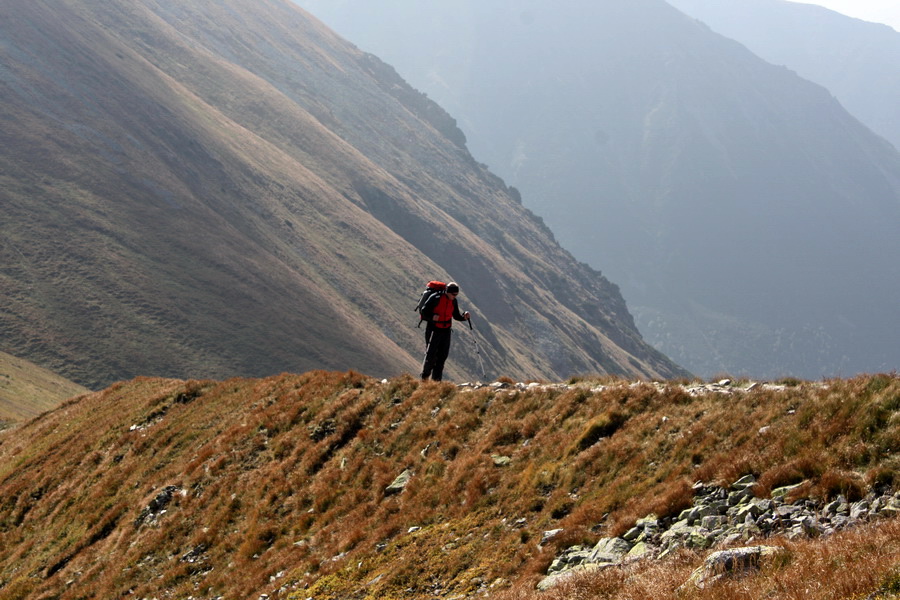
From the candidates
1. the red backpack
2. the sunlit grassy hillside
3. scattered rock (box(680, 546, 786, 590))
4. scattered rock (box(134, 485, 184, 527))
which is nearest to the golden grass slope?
the sunlit grassy hillside

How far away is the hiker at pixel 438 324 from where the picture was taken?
19750 millimetres

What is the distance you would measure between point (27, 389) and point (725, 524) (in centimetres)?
8325

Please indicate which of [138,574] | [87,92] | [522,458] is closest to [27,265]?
[87,92]

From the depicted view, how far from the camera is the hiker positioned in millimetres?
19750

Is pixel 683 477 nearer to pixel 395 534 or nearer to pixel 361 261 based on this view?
pixel 395 534

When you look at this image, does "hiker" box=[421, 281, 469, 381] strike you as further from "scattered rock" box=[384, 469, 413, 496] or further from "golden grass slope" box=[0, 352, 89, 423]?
"golden grass slope" box=[0, 352, 89, 423]

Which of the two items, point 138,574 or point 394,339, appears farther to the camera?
point 394,339

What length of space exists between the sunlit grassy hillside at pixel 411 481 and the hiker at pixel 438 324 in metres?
1.32

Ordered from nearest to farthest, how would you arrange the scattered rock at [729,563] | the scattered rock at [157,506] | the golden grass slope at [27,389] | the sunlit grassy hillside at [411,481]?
the scattered rock at [729,563], the sunlit grassy hillside at [411,481], the scattered rock at [157,506], the golden grass slope at [27,389]

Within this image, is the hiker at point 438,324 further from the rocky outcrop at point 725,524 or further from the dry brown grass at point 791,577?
the dry brown grass at point 791,577

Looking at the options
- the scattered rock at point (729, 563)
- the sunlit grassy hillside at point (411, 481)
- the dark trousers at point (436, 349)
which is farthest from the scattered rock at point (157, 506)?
the scattered rock at point (729, 563)

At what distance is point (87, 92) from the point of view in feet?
520

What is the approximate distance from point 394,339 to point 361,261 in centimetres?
2585

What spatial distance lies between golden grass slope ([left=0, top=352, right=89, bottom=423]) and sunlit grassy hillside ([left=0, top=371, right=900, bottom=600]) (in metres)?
37.3
